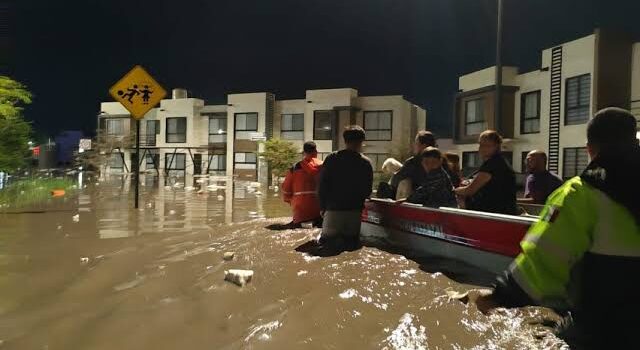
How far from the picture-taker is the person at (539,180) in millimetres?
7732

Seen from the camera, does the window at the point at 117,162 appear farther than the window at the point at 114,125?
No

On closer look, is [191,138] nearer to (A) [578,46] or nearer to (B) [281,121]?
(B) [281,121]

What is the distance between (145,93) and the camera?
11.4 meters

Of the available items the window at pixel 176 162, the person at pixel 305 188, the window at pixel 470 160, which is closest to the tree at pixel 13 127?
the person at pixel 305 188

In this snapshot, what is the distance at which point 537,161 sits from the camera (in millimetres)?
7715

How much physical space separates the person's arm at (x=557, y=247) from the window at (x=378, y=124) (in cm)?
3559

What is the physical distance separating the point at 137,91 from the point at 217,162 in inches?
1323

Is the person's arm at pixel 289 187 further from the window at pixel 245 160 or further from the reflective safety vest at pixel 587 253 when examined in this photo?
the window at pixel 245 160

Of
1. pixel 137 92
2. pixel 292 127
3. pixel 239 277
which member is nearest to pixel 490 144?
pixel 239 277

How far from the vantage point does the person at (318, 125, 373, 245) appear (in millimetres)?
6699

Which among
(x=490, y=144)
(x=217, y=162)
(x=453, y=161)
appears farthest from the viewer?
(x=217, y=162)

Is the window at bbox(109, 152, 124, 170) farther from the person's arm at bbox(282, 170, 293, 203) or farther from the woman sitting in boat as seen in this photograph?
the woman sitting in boat

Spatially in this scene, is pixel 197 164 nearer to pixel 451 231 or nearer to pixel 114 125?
pixel 114 125

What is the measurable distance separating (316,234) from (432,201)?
6.43 ft
